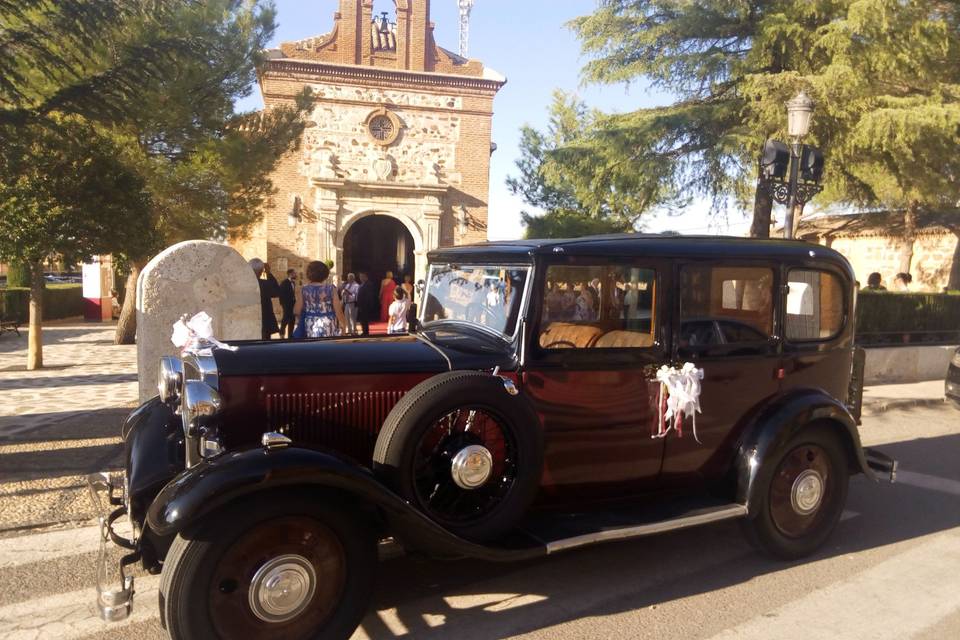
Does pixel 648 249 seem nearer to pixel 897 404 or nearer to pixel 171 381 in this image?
pixel 171 381

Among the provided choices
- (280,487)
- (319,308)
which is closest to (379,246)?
(319,308)

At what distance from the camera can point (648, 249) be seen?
4070 millimetres

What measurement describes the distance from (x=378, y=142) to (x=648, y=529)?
19065mm

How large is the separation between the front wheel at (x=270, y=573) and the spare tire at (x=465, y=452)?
370mm

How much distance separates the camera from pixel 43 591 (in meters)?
3.71

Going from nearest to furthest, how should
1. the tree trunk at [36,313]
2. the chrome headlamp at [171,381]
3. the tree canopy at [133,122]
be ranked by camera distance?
1. the chrome headlamp at [171,381]
2. the tree canopy at [133,122]
3. the tree trunk at [36,313]

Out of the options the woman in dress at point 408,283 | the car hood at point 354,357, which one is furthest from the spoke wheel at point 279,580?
the woman in dress at point 408,283

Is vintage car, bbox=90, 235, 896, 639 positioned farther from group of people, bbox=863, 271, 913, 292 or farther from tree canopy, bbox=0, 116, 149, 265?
group of people, bbox=863, 271, 913, 292

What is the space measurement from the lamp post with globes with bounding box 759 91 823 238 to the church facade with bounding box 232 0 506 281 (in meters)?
13.2

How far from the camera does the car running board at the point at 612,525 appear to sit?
3512mm

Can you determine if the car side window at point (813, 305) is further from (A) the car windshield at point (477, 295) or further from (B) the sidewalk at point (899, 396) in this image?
(B) the sidewalk at point (899, 396)

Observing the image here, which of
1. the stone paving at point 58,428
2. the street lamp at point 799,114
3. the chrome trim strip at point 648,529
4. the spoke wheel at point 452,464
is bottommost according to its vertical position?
the stone paving at point 58,428

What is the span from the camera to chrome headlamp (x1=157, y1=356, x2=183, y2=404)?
356cm

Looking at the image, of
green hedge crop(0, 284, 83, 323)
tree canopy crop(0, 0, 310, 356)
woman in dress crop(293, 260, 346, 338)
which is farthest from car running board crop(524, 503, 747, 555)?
green hedge crop(0, 284, 83, 323)
